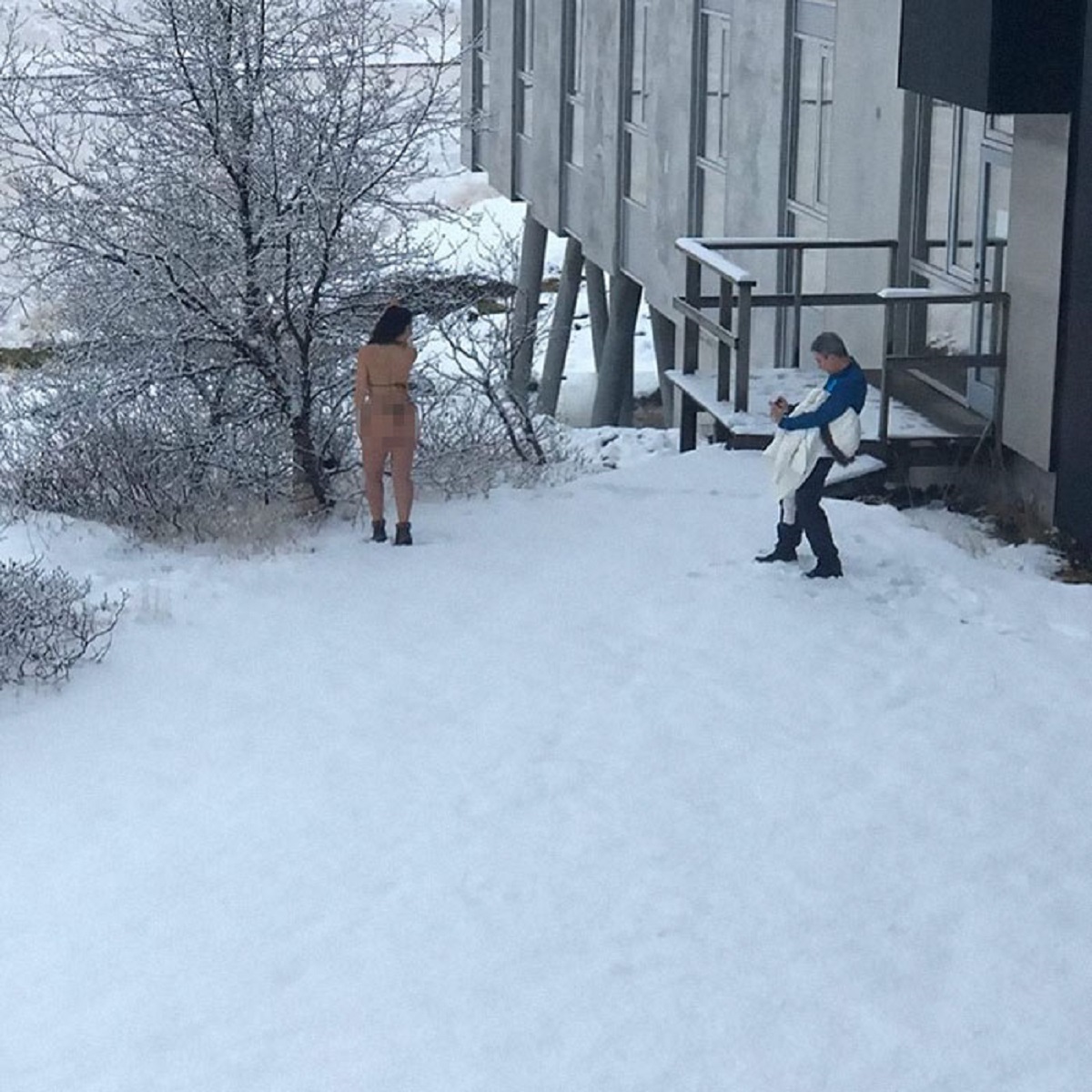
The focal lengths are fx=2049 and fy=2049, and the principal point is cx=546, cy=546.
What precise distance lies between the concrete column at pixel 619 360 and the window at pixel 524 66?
394cm

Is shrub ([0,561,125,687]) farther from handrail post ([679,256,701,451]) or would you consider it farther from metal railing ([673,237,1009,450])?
handrail post ([679,256,701,451])

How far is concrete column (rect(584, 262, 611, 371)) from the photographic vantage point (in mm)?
27125

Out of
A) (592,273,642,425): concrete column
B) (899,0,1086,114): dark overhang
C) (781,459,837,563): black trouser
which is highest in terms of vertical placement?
(899,0,1086,114): dark overhang

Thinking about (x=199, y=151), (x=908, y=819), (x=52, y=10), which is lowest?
(x=908, y=819)

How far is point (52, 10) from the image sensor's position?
535 inches

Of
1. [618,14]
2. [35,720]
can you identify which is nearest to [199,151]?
[35,720]

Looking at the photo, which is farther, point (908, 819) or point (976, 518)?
point (976, 518)

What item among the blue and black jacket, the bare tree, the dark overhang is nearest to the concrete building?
the dark overhang

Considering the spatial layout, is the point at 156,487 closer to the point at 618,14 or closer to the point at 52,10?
the point at 52,10

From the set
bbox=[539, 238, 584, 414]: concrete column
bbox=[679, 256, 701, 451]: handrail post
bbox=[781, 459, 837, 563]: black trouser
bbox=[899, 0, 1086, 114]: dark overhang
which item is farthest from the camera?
bbox=[539, 238, 584, 414]: concrete column

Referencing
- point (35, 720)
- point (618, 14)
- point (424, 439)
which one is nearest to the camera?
point (35, 720)

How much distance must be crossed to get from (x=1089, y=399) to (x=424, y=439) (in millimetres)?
5079

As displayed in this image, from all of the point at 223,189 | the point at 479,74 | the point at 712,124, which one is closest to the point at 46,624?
the point at 223,189

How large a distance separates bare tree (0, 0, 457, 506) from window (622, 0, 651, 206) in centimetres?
881
